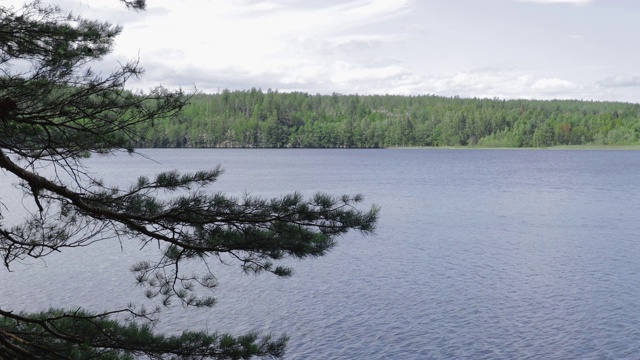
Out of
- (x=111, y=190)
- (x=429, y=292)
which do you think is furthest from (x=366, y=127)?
(x=111, y=190)

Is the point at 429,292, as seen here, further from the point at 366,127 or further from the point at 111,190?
the point at 366,127

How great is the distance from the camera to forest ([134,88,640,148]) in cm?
12688

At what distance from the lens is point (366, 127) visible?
13562cm

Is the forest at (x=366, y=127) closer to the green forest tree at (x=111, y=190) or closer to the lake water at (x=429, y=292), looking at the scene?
the lake water at (x=429, y=292)

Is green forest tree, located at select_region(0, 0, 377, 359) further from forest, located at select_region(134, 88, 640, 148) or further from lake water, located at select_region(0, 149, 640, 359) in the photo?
forest, located at select_region(134, 88, 640, 148)

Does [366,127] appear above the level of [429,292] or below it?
above

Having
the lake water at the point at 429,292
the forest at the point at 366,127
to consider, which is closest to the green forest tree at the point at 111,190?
the lake water at the point at 429,292

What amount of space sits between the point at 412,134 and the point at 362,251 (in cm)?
11660

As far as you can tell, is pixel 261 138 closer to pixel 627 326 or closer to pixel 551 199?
pixel 551 199

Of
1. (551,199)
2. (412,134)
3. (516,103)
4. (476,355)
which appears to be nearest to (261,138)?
(412,134)

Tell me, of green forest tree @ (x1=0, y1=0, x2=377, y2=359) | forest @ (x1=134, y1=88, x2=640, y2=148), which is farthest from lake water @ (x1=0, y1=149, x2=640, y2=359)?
forest @ (x1=134, y1=88, x2=640, y2=148)

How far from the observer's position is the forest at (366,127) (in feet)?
416

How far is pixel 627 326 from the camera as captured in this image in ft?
43.9

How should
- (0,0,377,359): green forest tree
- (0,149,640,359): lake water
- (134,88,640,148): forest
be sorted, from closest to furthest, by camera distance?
(0,0,377,359): green forest tree < (0,149,640,359): lake water < (134,88,640,148): forest
